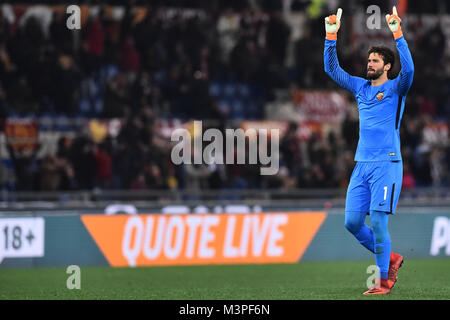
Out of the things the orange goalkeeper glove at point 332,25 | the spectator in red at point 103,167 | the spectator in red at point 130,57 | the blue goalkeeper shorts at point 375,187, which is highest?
the orange goalkeeper glove at point 332,25

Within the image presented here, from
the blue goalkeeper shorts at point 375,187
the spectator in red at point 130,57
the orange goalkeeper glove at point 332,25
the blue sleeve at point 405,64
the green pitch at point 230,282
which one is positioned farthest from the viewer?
the spectator in red at point 130,57

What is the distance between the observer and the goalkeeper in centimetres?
920

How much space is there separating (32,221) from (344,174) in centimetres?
679

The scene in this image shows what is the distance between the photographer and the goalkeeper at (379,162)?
9203 mm

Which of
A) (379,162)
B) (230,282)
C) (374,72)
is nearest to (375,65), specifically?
(374,72)

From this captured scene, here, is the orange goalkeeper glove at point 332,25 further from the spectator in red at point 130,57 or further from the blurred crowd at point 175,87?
the spectator in red at point 130,57

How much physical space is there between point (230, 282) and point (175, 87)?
28.2 feet

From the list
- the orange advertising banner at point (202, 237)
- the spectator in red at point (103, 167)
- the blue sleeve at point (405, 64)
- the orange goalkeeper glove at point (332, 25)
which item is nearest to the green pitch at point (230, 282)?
the orange advertising banner at point (202, 237)

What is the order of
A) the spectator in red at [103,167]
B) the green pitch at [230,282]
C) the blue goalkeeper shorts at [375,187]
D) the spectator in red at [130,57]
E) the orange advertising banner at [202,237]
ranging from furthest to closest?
1. the spectator in red at [130,57]
2. the spectator in red at [103,167]
3. the orange advertising banner at [202,237]
4. the green pitch at [230,282]
5. the blue goalkeeper shorts at [375,187]

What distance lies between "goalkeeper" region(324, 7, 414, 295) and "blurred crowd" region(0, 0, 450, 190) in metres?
7.69

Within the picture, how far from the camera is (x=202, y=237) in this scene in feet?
49.9

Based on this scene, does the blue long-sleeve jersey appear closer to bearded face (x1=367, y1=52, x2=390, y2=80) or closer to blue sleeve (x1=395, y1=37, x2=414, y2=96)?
blue sleeve (x1=395, y1=37, x2=414, y2=96)

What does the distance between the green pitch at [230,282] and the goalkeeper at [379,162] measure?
427mm

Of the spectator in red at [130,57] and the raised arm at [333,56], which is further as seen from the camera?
the spectator in red at [130,57]
